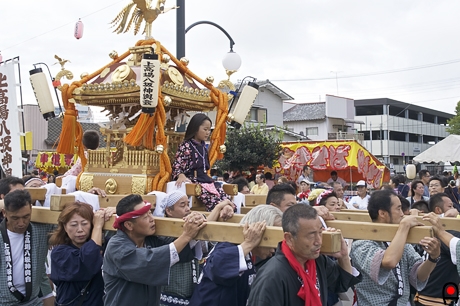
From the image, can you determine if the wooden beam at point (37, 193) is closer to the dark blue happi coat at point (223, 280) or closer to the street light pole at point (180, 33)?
the dark blue happi coat at point (223, 280)

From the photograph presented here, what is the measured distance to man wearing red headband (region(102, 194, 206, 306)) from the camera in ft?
9.20

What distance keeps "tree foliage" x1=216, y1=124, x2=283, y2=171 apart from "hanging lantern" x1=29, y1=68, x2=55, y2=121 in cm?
1067

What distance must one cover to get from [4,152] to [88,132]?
14.3 feet

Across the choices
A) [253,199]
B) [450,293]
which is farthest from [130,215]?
[253,199]

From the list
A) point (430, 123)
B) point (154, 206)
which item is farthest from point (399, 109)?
point (154, 206)

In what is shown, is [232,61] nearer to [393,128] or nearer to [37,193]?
[37,193]

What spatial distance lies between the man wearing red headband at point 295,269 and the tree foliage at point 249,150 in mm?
13501

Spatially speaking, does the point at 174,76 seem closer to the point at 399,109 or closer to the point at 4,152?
the point at 4,152

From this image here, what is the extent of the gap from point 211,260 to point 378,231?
1.02 m

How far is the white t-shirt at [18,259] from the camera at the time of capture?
358 cm

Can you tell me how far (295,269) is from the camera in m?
2.46

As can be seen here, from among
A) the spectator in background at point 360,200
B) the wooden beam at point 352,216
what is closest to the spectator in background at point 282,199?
the wooden beam at point 352,216

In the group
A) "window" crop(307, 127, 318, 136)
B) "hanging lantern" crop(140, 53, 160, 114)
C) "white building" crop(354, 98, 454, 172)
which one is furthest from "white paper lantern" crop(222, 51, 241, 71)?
"white building" crop(354, 98, 454, 172)

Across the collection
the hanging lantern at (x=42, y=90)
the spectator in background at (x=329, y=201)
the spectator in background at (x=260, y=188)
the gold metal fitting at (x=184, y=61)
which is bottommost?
the spectator in background at (x=260, y=188)
